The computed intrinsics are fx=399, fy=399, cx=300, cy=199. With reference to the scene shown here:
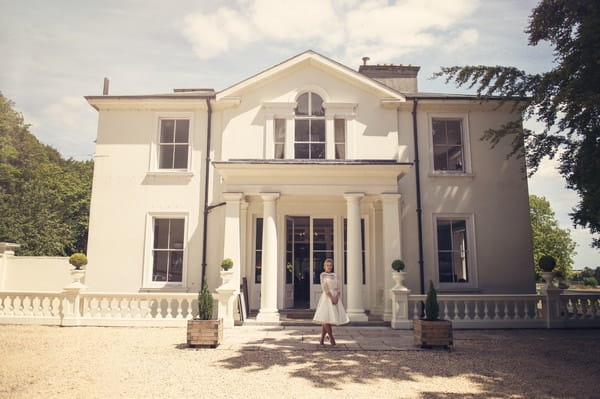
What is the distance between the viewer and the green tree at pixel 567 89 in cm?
920

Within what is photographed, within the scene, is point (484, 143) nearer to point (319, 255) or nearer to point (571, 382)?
point (319, 255)

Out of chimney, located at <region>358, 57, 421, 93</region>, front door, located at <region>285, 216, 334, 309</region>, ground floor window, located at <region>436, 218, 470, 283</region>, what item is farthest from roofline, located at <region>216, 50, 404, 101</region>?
front door, located at <region>285, 216, 334, 309</region>

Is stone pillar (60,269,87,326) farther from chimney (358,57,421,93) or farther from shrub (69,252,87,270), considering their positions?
chimney (358,57,421,93)

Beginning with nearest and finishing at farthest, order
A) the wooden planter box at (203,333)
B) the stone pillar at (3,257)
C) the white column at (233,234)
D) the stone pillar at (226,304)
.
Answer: the wooden planter box at (203,333), the stone pillar at (226,304), the white column at (233,234), the stone pillar at (3,257)

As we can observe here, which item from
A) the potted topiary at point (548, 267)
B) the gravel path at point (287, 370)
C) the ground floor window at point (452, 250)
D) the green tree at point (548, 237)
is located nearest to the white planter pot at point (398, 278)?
the gravel path at point (287, 370)

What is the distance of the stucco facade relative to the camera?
43.5 ft

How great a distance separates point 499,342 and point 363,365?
4266 millimetres

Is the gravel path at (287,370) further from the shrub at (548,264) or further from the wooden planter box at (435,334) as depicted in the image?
the shrub at (548,264)

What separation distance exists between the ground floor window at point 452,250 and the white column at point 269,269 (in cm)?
573

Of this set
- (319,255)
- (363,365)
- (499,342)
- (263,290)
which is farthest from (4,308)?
(499,342)

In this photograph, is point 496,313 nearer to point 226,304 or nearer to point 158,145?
point 226,304

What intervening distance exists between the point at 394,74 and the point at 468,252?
25.3 ft

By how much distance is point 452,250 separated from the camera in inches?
533

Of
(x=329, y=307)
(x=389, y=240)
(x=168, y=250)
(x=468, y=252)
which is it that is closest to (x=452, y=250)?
(x=468, y=252)
